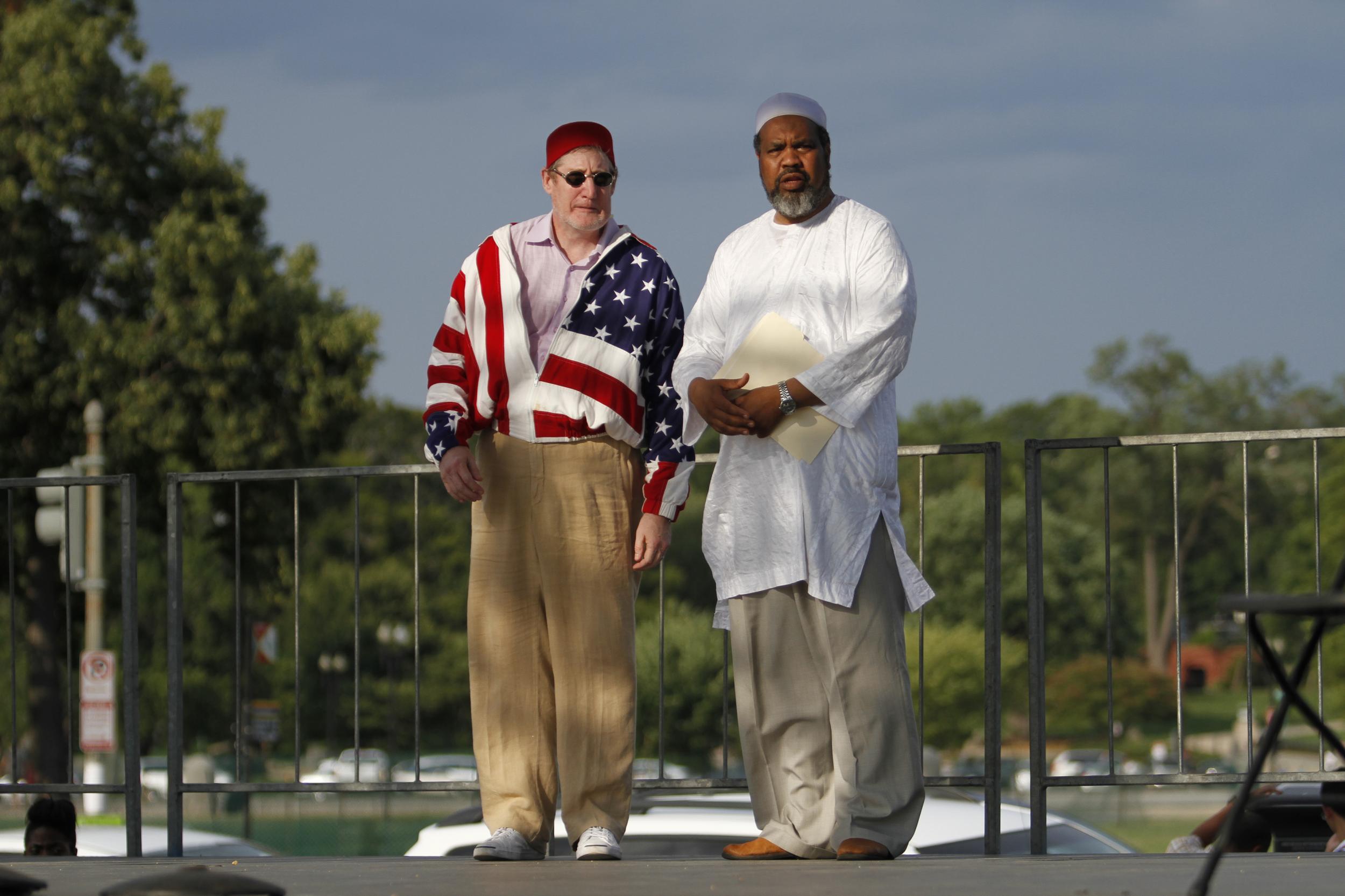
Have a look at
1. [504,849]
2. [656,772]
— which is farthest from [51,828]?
[656,772]

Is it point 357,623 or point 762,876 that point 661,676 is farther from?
point 762,876

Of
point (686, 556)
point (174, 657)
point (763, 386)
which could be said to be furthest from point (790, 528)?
point (686, 556)

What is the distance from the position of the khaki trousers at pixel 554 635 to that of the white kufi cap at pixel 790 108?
941 mm

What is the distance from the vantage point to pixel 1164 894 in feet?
10.1

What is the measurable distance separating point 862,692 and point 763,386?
81 cm

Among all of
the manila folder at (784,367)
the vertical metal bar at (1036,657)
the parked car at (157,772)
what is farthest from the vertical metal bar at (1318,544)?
the parked car at (157,772)

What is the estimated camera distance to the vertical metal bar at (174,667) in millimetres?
5477

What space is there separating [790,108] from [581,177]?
0.57 m

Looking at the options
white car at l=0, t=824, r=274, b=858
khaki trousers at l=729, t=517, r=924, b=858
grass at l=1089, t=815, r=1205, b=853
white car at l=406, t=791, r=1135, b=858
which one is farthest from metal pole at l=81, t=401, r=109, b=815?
khaki trousers at l=729, t=517, r=924, b=858

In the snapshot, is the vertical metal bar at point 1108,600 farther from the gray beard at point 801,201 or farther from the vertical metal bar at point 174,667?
the vertical metal bar at point 174,667

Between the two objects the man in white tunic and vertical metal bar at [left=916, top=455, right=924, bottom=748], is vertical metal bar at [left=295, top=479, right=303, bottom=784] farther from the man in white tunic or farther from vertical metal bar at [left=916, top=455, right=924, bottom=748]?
vertical metal bar at [left=916, top=455, right=924, bottom=748]

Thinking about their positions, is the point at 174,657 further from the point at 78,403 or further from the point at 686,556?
the point at 686,556

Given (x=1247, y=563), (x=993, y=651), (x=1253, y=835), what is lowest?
(x=1253, y=835)

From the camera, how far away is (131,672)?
571 centimetres
